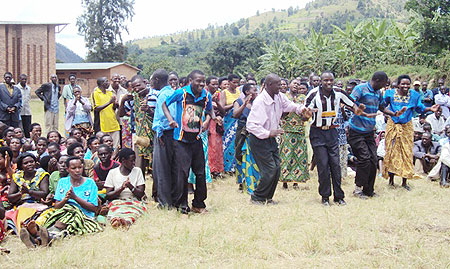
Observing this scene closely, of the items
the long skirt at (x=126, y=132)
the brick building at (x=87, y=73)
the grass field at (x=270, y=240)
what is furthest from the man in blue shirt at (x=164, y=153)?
the brick building at (x=87, y=73)

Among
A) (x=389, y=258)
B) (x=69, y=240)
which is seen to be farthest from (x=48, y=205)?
(x=389, y=258)

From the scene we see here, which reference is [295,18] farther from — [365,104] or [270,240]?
[270,240]

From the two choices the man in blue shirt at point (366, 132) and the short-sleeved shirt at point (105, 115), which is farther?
the short-sleeved shirt at point (105, 115)

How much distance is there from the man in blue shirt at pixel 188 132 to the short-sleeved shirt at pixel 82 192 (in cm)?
103

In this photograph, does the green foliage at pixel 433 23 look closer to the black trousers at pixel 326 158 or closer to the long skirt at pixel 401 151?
the long skirt at pixel 401 151

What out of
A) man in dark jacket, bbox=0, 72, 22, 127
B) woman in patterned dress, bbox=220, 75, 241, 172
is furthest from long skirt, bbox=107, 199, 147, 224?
man in dark jacket, bbox=0, 72, 22, 127

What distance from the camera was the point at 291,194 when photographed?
7.24m

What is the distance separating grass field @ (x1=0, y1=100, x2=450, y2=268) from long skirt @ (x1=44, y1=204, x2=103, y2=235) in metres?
0.13

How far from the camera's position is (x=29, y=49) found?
1152 inches

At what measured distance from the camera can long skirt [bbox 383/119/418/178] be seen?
756 cm

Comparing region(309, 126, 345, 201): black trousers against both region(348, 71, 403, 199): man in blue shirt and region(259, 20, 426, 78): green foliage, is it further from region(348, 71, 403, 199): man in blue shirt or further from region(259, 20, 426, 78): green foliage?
region(259, 20, 426, 78): green foliage

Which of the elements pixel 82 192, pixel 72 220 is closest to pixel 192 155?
pixel 82 192

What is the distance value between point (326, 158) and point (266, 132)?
0.96 metres

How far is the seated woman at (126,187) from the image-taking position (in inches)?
232
